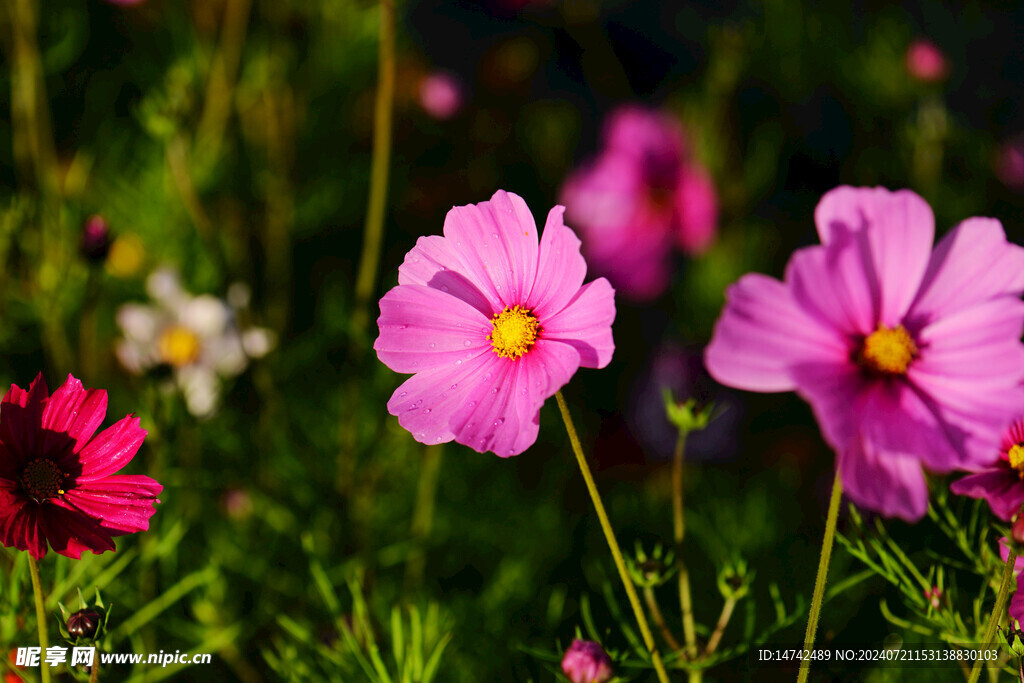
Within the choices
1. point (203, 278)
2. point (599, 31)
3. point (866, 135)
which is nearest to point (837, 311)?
point (203, 278)

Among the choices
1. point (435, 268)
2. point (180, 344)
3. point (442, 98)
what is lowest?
point (435, 268)

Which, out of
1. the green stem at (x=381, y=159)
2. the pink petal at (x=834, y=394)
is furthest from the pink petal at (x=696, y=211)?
the pink petal at (x=834, y=394)

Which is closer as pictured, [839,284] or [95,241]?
[839,284]

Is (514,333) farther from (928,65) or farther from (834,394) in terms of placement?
(928,65)

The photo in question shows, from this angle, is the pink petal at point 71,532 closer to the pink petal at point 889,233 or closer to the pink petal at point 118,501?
the pink petal at point 118,501

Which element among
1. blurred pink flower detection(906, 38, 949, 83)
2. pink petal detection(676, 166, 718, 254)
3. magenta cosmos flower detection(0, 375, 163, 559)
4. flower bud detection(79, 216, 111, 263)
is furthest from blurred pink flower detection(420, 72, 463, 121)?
magenta cosmos flower detection(0, 375, 163, 559)

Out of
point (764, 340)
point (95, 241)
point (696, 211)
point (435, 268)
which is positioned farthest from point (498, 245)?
point (696, 211)
